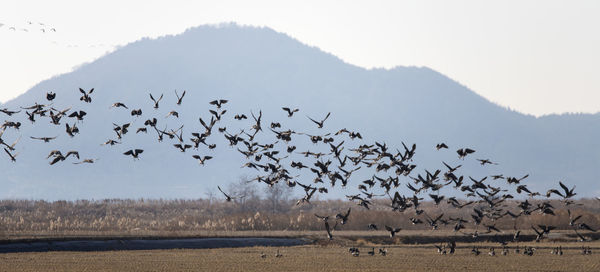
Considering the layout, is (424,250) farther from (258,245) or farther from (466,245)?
(258,245)

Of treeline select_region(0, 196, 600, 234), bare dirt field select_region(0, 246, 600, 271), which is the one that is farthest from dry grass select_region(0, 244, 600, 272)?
treeline select_region(0, 196, 600, 234)

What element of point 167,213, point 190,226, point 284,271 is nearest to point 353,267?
point 284,271

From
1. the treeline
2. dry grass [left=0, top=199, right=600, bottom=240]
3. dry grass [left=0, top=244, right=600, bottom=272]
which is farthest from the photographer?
the treeline

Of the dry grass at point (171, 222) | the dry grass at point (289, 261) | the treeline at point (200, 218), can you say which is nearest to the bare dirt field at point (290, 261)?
the dry grass at point (289, 261)

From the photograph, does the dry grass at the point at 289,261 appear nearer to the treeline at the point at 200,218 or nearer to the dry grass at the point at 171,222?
the dry grass at the point at 171,222

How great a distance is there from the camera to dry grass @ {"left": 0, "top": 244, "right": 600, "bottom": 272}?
156 feet

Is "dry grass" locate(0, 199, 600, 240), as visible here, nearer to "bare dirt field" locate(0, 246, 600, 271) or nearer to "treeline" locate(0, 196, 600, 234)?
"treeline" locate(0, 196, 600, 234)

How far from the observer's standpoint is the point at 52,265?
48.1m

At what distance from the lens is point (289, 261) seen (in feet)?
172

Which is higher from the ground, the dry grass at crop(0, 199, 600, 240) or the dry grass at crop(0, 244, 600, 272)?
the dry grass at crop(0, 199, 600, 240)

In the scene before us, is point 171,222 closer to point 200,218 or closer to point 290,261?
point 200,218

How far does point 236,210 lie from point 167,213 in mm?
13612

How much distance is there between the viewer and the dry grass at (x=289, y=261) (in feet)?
156

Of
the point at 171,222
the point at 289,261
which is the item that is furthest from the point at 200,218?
the point at 289,261
